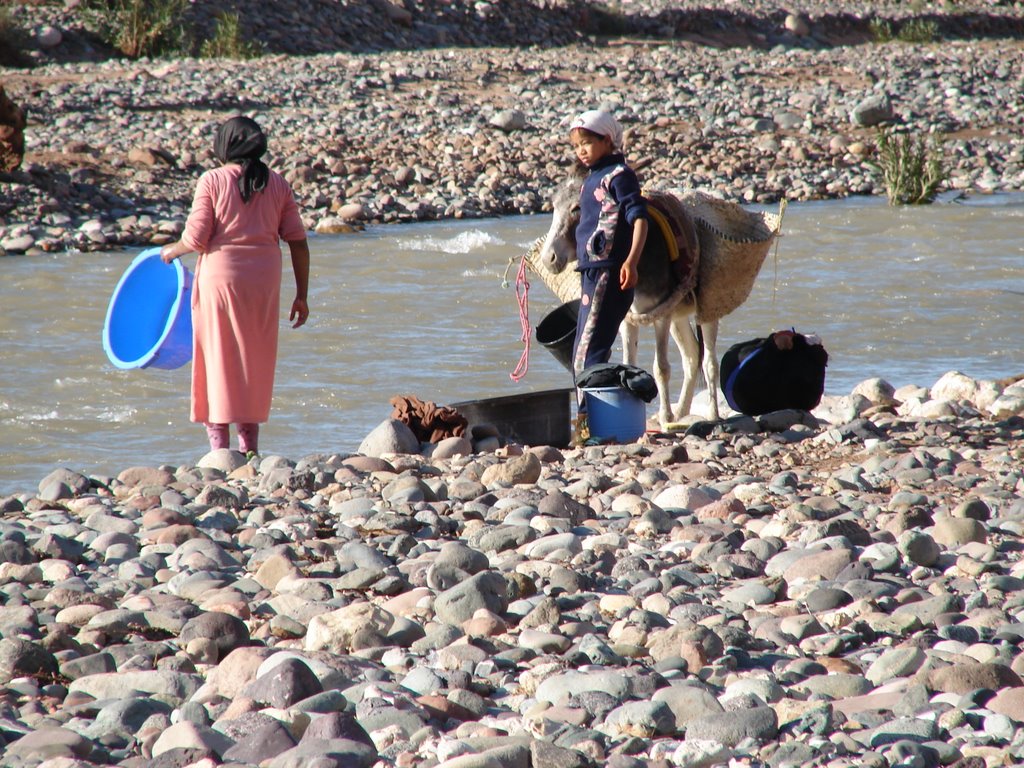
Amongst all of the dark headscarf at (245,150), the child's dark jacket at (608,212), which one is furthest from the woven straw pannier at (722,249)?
the dark headscarf at (245,150)

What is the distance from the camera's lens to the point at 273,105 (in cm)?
1952

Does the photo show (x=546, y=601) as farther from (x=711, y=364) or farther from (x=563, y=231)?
(x=711, y=364)

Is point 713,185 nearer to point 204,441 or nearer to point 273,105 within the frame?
point 273,105

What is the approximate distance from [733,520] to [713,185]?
12770 mm

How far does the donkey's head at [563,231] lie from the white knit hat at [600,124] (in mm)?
337

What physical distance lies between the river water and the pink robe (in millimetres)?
1339

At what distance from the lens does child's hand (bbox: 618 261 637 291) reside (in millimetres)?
5559

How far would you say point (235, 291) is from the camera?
5375mm

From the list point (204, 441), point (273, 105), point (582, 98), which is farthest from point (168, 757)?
point (582, 98)

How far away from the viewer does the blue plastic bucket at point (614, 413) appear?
5.76 metres

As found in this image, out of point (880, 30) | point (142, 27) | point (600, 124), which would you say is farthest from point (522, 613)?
point (880, 30)

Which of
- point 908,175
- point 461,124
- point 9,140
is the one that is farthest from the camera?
point 461,124

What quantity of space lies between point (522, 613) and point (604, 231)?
2.61 meters

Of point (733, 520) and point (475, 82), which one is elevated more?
point (475, 82)
